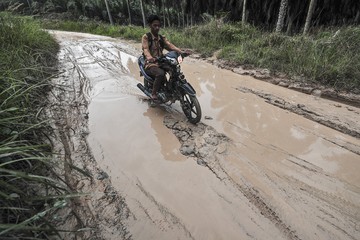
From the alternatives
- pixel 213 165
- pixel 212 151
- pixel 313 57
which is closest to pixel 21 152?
pixel 213 165

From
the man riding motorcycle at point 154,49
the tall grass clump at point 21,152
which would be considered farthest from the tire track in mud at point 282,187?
the tall grass clump at point 21,152

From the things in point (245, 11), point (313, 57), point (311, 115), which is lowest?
point (311, 115)

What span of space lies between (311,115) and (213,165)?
230 centimetres

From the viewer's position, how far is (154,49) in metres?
4.78

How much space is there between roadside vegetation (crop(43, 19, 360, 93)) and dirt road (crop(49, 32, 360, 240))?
87 cm

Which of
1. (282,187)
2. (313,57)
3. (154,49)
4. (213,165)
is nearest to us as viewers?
(282,187)

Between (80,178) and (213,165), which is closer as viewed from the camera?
(80,178)

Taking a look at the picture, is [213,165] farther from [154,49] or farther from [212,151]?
[154,49]

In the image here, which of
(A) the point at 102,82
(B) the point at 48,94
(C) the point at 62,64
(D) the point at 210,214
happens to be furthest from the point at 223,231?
(C) the point at 62,64

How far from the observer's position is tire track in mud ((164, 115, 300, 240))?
2.51m

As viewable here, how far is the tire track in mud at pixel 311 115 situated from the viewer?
12.8 ft

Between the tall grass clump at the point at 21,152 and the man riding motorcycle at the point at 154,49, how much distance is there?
1729 mm

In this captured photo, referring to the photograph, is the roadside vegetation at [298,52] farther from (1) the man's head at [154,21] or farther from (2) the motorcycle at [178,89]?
(1) the man's head at [154,21]

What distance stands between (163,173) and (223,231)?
1.09 m
